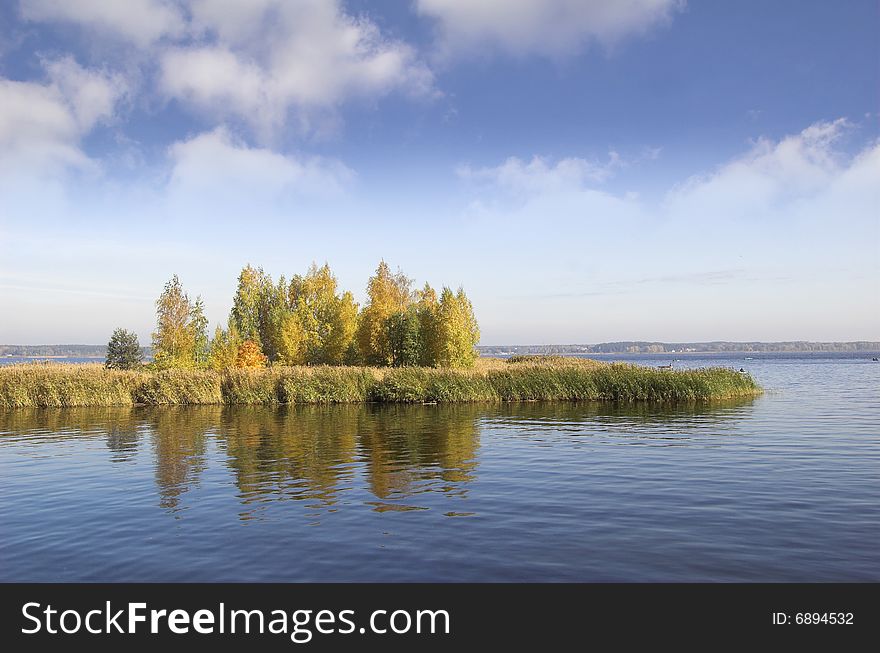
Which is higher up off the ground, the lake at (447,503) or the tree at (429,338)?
the tree at (429,338)

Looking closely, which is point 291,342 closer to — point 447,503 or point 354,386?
point 354,386

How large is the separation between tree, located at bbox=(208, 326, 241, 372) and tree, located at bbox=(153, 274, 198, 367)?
289 cm

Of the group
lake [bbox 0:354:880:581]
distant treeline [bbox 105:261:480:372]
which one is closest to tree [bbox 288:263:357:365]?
distant treeline [bbox 105:261:480:372]

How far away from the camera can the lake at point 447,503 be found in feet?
32.9

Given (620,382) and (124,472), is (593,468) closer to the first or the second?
(124,472)

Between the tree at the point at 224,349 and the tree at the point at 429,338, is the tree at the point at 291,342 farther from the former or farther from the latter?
the tree at the point at 429,338

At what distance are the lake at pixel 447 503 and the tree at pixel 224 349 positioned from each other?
2825cm

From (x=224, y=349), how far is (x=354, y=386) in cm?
2156

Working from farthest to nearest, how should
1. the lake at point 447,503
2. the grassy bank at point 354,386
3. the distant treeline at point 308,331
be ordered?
1. the distant treeline at point 308,331
2. the grassy bank at point 354,386
3. the lake at point 447,503

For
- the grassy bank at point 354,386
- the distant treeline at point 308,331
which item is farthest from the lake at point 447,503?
the distant treeline at point 308,331

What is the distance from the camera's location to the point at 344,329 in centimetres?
6309

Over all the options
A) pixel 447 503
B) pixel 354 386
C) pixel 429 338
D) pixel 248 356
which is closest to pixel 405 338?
pixel 429 338

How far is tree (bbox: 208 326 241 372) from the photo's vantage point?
185ft
